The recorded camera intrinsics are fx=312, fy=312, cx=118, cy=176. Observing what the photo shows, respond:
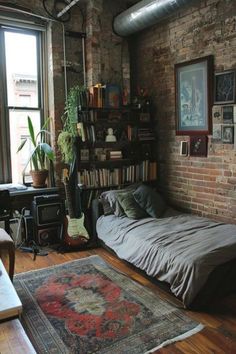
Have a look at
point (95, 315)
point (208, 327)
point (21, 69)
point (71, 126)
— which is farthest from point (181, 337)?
point (21, 69)

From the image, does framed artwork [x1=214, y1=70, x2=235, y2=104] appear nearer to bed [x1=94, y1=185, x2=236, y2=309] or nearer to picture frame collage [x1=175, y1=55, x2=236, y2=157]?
picture frame collage [x1=175, y1=55, x2=236, y2=157]

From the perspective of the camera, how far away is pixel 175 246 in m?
2.84

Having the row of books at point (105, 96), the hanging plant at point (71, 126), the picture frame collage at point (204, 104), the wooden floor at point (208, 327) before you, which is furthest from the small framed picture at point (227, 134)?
the hanging plant at point (71, 126)

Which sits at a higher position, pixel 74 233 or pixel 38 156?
pixel 38 156

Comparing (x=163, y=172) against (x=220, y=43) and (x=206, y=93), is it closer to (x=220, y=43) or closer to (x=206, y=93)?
(x=206, y=93)

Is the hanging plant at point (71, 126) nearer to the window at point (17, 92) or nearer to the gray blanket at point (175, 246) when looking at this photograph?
the window at point (17, 92)

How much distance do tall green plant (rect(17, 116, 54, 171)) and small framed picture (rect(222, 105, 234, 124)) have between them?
2194 mm

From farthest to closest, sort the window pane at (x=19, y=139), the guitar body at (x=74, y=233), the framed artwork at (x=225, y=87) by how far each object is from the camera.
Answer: the window pane at (x=19, y=139), the guitar body at (x=74, y=233), the framed artwork at (x=225, y=87)

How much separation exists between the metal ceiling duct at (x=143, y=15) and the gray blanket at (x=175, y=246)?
2392 mm

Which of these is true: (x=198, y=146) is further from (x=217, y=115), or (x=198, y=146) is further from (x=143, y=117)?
(x=143, y=117)

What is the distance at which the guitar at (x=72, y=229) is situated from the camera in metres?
3.93

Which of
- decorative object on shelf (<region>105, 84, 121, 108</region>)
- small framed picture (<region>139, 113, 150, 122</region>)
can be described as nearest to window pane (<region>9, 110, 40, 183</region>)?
decorative object on shelf (<region>105, 84, 121, 108</region>)

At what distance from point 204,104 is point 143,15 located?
1.35m

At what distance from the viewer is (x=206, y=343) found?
2139 millimetres
